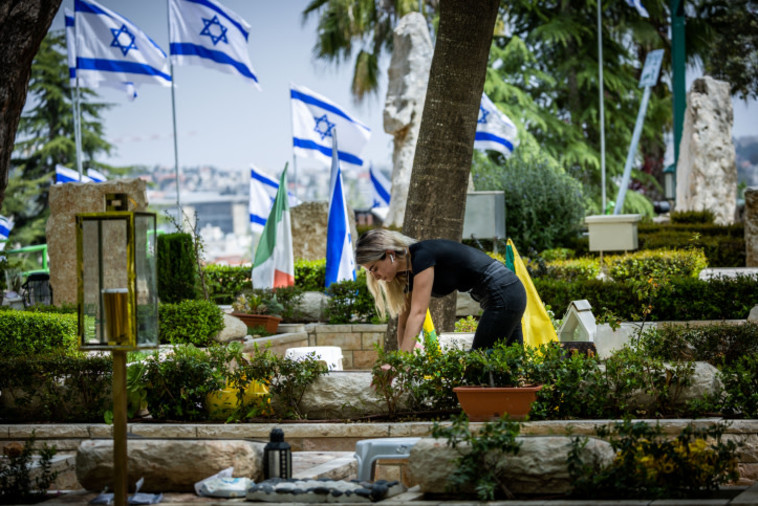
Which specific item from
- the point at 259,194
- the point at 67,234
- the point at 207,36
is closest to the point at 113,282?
the point at 67,234

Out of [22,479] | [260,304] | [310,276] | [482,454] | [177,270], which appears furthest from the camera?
[310,276]

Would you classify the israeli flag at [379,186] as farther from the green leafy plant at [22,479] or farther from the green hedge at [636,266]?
the green leafy plant at [22,479]

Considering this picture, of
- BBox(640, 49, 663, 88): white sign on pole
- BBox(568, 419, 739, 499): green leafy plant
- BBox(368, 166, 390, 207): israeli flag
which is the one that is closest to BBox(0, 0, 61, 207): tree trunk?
BBox(568, 419, 739, 499): green leafy plant

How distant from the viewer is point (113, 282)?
445cm

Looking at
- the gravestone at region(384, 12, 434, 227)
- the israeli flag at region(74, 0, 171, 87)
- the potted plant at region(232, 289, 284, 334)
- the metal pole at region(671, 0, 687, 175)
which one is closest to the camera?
the potted plant at region(232, 289, 284, 334)

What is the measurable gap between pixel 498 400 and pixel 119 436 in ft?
7.77

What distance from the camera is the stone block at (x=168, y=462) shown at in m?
4.71

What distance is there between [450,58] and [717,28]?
3025 centimetres

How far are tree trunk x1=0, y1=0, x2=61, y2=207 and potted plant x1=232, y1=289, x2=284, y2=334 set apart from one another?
727 centimetres

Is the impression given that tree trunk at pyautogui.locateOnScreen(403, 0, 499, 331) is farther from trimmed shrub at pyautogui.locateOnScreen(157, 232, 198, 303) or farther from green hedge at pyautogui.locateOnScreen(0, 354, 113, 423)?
trimmed shrub at pyautogui.locateOnScreen(157, 232, 198, 303)

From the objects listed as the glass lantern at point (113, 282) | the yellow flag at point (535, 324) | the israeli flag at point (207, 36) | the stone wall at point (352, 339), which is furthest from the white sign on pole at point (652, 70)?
the glass lantern at point (113, 282)

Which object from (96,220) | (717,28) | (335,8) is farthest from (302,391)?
(717,28)

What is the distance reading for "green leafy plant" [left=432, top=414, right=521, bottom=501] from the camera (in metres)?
4.31

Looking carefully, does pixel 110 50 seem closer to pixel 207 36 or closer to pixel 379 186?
pixel 207 36
